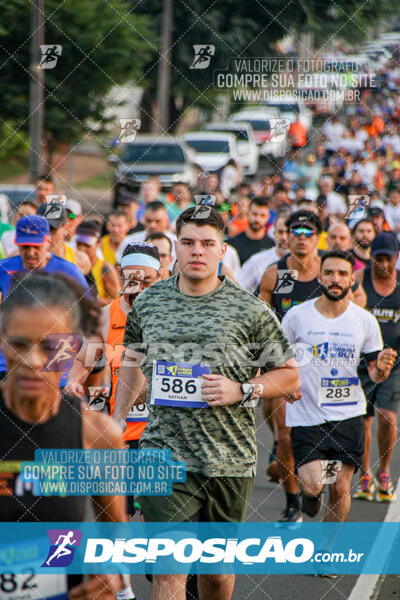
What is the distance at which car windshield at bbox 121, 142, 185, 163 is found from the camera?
26984 millimetres

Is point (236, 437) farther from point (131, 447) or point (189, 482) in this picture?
point (131, 447)

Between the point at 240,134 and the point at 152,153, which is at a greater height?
the point at 240,134

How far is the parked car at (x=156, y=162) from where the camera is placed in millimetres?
26328

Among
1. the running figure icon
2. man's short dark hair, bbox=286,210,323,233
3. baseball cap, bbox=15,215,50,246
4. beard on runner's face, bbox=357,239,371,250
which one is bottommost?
the running figure icon

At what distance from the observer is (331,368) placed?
7.39m

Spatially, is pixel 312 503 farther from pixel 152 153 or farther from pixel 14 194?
pixel 152 153

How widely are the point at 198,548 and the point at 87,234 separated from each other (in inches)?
240

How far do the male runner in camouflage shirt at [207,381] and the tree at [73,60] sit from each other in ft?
56.2

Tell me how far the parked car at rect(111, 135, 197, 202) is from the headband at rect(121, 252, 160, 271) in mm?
18761

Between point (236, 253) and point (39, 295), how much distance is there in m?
8.23

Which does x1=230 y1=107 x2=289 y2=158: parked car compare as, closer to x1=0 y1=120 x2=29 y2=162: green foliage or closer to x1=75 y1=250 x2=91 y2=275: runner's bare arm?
x1=0 y1=120 x2=29 y2=162: green foliage

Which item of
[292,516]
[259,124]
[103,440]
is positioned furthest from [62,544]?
[259,124]

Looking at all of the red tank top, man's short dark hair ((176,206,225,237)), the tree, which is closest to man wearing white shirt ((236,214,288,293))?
the red tank top

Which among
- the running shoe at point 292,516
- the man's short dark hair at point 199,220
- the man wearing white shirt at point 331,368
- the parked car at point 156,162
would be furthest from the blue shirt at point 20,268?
the parked car at point 156,162
